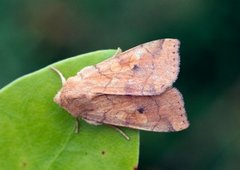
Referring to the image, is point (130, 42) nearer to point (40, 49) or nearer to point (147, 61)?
point (40, 49)

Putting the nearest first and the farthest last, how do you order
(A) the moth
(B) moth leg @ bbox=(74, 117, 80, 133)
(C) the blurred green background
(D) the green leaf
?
(D) the green leaf
(B) moth leg @ bbox=(74, 117, 80, 133)
(A) the moth
(C) the blurred green background

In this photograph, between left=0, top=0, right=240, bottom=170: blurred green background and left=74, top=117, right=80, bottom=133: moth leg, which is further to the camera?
left=0, top=0, right=240, bottom=170: blurred green background

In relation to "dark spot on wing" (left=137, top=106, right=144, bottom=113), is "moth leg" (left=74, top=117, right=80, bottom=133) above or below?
above

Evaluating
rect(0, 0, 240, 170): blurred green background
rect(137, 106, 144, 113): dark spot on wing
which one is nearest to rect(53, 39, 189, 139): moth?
rect(137, 106, 144, 113): dark spot on wing

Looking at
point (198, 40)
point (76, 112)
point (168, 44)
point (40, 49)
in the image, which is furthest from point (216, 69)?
point (76, 112)

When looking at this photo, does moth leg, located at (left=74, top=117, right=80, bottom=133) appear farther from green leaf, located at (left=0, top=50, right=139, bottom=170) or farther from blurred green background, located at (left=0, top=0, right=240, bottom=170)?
blurred green background, located at (left=0, top=0, right=240, bottom=170)
